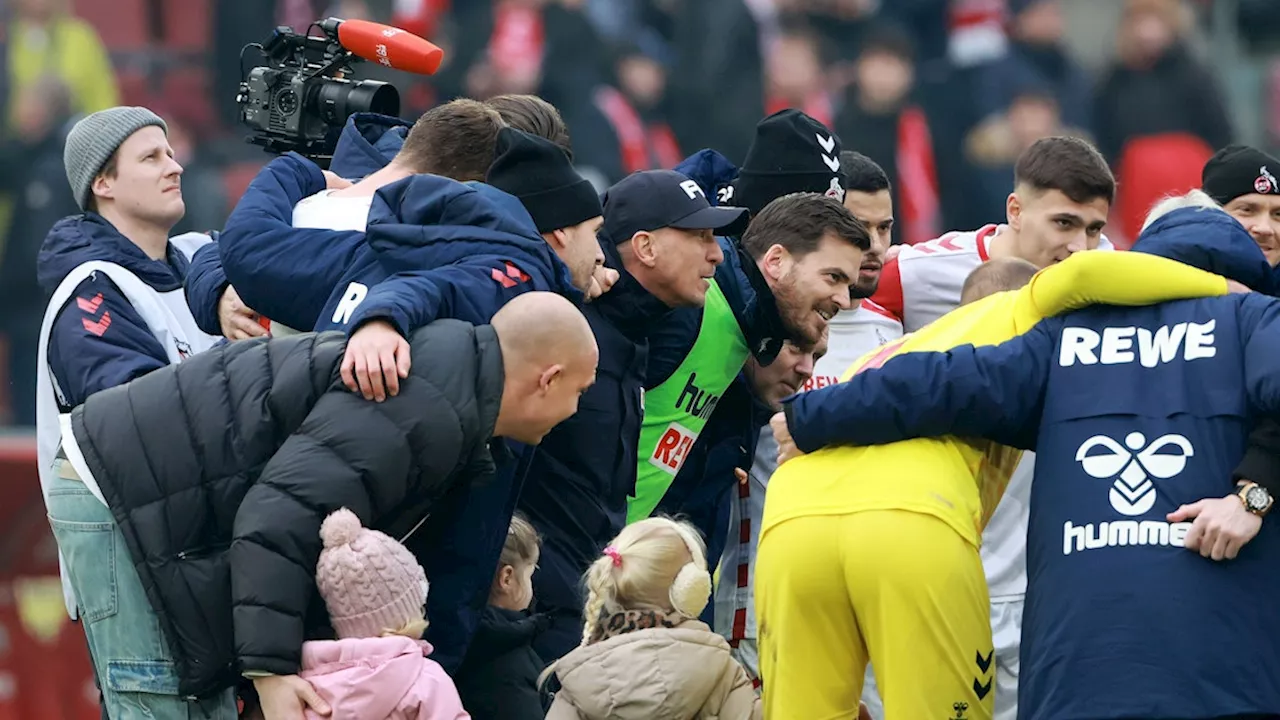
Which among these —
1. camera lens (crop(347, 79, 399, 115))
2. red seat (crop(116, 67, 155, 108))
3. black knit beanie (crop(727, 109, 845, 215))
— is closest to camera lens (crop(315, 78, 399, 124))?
camera lens (crop(347, 79, 399, 115))

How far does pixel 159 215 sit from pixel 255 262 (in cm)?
122

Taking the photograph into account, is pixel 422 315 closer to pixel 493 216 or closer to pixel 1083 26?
pixel 493 216

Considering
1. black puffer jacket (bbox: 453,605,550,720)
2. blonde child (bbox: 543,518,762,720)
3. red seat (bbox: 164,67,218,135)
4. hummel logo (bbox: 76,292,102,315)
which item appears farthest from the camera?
red seat (bbox: 164,67,218,135)

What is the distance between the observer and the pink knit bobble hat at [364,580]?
173 inches

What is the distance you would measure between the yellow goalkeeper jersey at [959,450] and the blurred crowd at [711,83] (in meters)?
7.56

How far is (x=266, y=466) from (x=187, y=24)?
10.2m

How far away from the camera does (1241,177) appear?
6801 mm

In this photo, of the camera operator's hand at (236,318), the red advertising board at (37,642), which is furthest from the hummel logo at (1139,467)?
the red advertising board at (37,642)

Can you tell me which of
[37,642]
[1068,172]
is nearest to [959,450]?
[1068,172]

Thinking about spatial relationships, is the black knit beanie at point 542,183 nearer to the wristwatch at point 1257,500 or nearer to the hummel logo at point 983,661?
the hummel logo at point 983,661

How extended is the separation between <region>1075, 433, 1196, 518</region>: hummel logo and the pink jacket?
1.51 metres

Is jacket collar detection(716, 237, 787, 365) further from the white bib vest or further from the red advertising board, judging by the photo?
the red advertising board

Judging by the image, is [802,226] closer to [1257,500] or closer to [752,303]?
[752,303]

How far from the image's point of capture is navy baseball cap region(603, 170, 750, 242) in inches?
231
